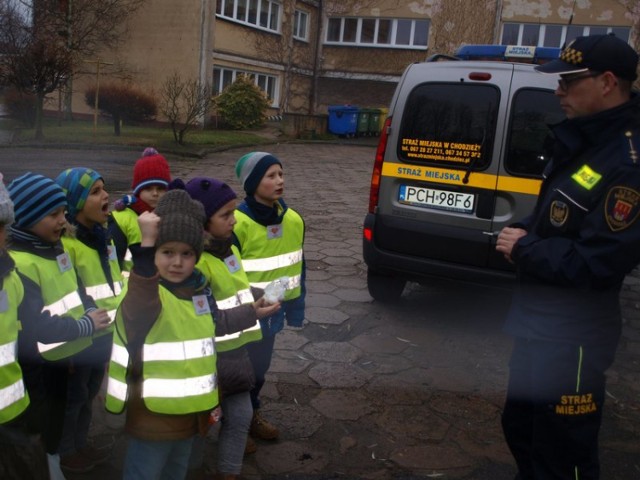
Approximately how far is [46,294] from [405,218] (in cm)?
329

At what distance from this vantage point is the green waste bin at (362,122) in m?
28.5

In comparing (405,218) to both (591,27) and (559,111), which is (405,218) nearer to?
(559,111)

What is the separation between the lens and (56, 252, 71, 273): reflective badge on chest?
2.90 m

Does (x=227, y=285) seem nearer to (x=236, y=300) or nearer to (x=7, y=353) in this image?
(x=236, y=300)

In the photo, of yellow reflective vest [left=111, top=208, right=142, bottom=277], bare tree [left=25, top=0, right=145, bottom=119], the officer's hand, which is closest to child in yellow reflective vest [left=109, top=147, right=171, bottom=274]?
yellow reflective vest [left=111, top=208, right=142, bottom=277]

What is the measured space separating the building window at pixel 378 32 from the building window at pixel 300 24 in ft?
4.16

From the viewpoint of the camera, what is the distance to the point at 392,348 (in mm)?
5195

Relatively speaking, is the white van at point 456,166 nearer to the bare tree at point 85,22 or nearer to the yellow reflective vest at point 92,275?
the yellow reflective vest at point 92,275

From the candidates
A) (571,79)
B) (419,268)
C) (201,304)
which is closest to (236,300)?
(201,304)

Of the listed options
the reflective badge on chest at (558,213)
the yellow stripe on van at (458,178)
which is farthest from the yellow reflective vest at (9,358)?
the yellow stripe on van at (458,178)

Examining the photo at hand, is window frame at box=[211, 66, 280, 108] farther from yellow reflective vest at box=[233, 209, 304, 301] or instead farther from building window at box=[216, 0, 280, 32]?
yellow reflective vest at box=[233, 209, 304, 301]

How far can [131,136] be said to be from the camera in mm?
20516

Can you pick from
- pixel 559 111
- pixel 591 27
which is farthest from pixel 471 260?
pixel 591 27

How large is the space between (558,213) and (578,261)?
0.23 m
